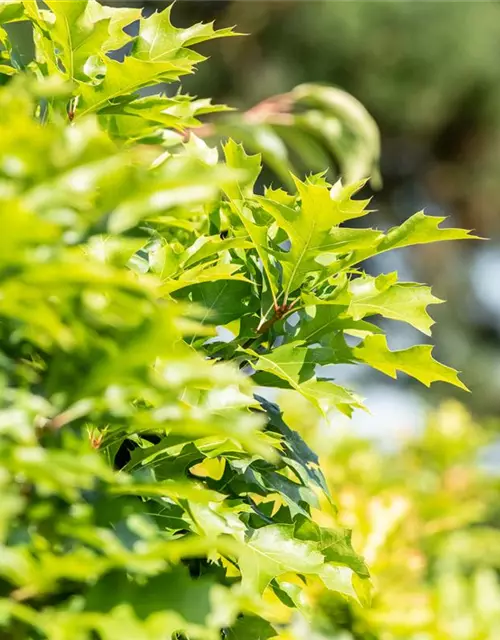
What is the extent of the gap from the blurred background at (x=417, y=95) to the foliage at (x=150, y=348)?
13.5 feet

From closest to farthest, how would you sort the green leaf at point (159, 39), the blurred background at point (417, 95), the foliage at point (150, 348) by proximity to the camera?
the foliage at point (150, 348) → the green leaf at point (159, 39) → the blurred background at point (417, 95)

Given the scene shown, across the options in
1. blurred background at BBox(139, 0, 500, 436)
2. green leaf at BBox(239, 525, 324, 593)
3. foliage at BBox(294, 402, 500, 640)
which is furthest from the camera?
blurred background at BBox(139, 0, 500, 436)

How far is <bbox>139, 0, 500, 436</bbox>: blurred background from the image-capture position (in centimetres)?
530

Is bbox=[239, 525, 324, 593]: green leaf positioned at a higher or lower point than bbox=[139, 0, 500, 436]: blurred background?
higher

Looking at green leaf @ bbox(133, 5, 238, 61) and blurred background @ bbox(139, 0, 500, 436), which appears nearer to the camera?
green leaf @ bbox(133, 5, 238, 61)

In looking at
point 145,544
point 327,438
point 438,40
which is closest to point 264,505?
point 145,544

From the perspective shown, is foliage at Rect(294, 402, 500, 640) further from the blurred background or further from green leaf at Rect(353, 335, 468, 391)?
the blurred background

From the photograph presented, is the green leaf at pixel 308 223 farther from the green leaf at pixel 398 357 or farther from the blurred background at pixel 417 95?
the blurred background at pixel 417 95

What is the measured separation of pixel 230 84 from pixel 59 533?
515cm

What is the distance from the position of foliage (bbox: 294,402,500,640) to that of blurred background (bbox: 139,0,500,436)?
2.42 meters

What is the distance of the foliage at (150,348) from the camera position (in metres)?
0.35

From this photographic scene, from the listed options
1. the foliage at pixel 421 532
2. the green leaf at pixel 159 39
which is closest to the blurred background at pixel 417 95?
the foliage at pixel 421 532

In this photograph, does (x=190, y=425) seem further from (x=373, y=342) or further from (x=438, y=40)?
(x=438, y=40)

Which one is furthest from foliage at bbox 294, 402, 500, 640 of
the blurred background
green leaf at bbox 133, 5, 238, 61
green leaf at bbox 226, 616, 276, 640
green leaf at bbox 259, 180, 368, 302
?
the blurred background
